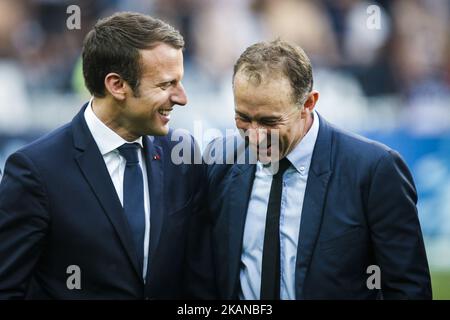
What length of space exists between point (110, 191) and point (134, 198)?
9 cm

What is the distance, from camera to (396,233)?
2.72 meters

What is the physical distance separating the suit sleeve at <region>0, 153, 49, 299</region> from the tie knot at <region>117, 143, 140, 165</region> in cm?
33

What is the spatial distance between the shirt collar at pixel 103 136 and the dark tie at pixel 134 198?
0.09 ft

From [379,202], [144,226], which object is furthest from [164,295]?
[379,202]

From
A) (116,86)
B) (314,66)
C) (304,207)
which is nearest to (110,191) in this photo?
(116,86)

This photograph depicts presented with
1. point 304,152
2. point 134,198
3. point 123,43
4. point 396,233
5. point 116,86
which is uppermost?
point 123,43

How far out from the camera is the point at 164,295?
2895 millimetres

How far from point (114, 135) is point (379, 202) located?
0.95 meters

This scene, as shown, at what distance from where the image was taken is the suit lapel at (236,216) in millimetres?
2854

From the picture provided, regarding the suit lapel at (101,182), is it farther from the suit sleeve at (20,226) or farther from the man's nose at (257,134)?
the man's nose at (257,134)

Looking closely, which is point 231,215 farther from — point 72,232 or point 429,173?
point 429,173

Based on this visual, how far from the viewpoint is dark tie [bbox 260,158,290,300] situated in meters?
2.79

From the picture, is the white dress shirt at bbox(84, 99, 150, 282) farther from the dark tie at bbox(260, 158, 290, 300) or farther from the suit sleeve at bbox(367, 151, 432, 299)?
the suit sleeve at bbox(367, 151, 432, 299)

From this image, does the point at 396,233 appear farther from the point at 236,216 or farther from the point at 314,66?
the point at 314,66
